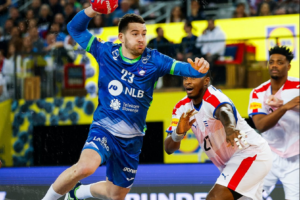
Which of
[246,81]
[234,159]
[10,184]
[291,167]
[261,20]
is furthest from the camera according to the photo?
[261,20]

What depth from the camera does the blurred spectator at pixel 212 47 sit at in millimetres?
8789

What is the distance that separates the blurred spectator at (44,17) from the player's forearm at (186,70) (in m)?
7.02

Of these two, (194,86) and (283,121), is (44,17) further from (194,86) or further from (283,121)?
(194,86)

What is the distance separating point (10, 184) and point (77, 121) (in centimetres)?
186

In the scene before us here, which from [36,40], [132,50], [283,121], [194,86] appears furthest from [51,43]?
[194,86]

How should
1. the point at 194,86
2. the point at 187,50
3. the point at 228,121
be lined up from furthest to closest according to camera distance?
the point at 187,50 < the point at 194,86 < the point at 228,121

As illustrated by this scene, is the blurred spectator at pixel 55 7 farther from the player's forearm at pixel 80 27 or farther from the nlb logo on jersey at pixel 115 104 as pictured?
the nlb logo on jersey at pixel 115 104

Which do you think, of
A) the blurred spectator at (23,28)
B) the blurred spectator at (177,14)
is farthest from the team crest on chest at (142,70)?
the blurred spectator at (23,28)

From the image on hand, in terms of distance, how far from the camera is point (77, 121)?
930cm

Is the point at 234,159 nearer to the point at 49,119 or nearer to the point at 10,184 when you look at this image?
the point at 10,184

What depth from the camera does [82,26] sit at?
5461 millimetres

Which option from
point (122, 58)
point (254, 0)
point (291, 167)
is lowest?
point (291, 167)

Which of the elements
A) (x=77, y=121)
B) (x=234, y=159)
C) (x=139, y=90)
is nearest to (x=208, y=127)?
(x=234, y=159)

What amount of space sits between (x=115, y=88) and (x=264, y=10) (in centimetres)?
641
